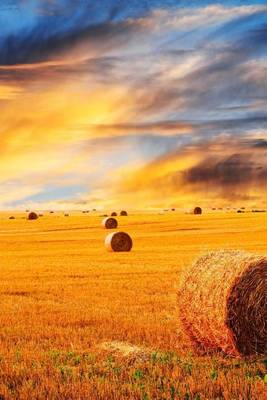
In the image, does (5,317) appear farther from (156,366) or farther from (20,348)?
(156,366)

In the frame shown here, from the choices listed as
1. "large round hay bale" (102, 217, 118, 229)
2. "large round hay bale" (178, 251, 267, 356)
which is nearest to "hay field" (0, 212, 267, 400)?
"large round hay bale" (178, 251, 267, 356)

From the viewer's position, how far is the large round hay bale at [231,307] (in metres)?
11.3

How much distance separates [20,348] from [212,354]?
3500mm

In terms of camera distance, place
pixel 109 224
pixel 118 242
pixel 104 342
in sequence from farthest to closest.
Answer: pixel 109 224
pixel 118 242
pixel 104 342

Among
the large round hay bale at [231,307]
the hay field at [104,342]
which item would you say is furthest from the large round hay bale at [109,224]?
the large round hay bale at [231,307]

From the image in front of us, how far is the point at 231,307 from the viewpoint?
11.3m

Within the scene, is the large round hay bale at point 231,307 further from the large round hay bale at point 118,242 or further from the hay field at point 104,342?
the large round hay bale at point 118,242

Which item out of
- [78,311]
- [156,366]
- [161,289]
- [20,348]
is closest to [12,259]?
[161,289]

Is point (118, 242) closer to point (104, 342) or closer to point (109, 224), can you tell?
point (109, 224)

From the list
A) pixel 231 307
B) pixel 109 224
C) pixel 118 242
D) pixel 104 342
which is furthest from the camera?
pixel 109 224

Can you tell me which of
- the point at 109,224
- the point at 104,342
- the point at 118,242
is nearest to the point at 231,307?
the point at 104,342

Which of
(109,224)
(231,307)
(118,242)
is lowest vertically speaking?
(231,307)

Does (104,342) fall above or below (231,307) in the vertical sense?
below

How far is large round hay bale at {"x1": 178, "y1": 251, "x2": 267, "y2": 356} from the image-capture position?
11.3 meters
